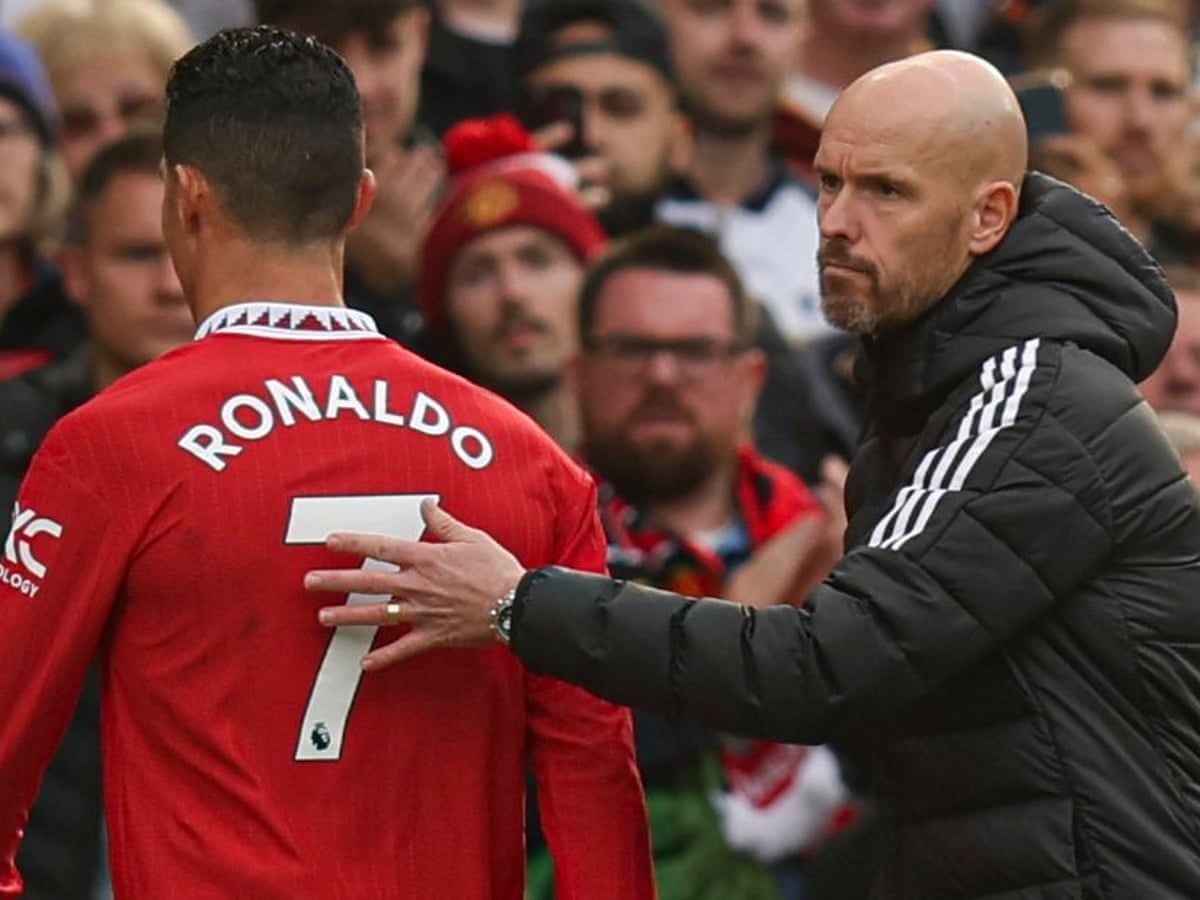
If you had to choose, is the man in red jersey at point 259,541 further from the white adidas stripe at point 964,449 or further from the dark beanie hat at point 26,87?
the dark beanie hat at point 26,87

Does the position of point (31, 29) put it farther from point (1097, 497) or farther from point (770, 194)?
point (1097, 497)

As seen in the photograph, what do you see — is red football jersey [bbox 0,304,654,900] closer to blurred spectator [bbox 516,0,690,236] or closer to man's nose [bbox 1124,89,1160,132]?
blurred spectator [bbox 516,0,690,236]

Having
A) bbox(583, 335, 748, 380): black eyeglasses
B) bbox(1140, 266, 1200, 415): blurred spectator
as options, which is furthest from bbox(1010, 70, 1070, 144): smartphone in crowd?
bbox(583, 335, 748, 380): black eyeglasses

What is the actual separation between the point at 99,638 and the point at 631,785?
963 mm

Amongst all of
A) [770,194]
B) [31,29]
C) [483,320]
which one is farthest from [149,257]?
[770,194]

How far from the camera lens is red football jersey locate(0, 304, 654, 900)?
4.61 metres

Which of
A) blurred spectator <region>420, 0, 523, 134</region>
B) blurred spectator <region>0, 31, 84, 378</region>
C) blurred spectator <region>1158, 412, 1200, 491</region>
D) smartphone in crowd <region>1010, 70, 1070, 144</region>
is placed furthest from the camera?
blurred spectator <region>420, 0, 523, 134</region>

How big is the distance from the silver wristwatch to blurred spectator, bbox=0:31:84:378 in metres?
3.36

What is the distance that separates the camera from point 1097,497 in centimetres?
468

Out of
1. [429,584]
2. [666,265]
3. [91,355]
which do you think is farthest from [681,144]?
[429,584]

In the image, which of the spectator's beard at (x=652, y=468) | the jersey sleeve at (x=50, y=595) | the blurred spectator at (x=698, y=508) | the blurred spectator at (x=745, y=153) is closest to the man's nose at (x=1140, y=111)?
the blurred spectator at (x=745, y=153)

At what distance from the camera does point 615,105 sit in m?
8.98

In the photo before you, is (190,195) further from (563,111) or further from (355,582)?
(563,111)

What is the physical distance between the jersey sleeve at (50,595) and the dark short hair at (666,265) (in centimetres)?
322
